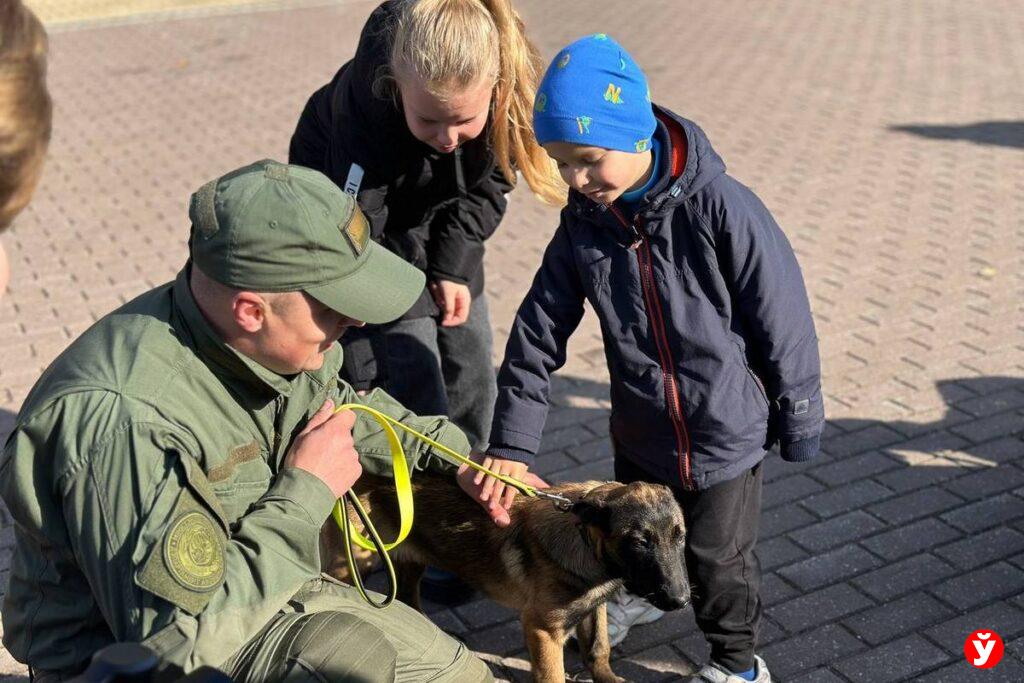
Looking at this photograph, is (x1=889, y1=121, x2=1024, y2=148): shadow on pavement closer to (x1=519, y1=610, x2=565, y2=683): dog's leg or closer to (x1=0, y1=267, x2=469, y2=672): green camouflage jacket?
(x1=519, y1=610, x2=565, y2=683): dog's leg

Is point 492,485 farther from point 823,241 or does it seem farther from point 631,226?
point 823,241

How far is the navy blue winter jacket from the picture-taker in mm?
3328

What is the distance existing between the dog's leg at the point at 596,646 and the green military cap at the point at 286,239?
1.58 m

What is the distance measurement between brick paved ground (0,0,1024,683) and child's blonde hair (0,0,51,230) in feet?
7.78

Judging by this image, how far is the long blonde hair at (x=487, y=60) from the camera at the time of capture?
359 centimetres

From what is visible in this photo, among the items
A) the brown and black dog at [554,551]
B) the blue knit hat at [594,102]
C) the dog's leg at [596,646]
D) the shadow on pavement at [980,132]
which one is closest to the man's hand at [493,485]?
the brown and black dog at [554,551]

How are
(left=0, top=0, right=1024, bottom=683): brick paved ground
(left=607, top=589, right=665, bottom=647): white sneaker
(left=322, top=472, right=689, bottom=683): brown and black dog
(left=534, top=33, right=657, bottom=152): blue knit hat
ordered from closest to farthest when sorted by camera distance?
(left=534, top=33, right=657, bottom=152): blue knit hat
(left=322, top=472, right=689, bottom=683): brown and black dog
(left=607, top=589, right=665, bottom=647): white sneaker
(left=0, top=0, right=1024, bottom=683): brick paved ground

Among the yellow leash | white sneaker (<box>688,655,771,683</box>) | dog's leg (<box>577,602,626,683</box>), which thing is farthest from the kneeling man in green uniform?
white sneaker (<box>688,655,771,683</box>)

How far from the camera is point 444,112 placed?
3.70 m

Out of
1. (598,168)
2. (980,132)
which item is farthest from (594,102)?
(980,132)

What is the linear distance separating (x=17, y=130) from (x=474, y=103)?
183 centimetres

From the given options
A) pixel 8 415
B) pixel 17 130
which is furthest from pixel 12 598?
pixel 8 415

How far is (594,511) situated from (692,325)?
690 millimetres

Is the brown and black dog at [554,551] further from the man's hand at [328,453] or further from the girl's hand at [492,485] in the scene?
the man's hand at [328,453]
